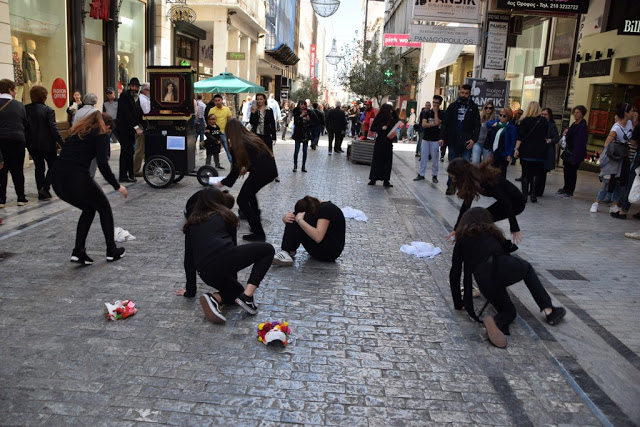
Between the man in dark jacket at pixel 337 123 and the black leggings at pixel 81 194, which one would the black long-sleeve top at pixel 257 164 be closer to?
the black leggings at pixel 81 194

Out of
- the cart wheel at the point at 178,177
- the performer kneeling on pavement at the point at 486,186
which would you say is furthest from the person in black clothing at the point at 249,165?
the cart wheel at the point at 178,177

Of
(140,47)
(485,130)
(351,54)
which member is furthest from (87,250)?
(351,54)

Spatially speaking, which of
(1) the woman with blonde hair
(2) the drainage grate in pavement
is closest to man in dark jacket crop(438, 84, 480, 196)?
(1) the woman with blonde hair

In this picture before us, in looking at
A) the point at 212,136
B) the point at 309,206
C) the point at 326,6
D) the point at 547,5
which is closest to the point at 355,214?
the point at 309,206

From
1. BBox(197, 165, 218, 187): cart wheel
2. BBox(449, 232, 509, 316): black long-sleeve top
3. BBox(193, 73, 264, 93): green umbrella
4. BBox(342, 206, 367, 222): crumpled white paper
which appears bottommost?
BBox(342, 206, 367, 222): crumpled white paper

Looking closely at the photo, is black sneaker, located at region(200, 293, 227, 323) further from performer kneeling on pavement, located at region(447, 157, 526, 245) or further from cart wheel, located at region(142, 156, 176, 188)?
cart wheel, located at region(142, 156, 176, 188)

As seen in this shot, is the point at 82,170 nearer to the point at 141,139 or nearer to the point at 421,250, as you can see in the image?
the point at 421,250

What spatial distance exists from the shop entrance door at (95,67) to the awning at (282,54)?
86.2 feet

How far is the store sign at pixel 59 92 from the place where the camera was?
15492 millimetres

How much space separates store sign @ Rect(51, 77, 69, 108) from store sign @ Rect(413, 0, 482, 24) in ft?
30.4

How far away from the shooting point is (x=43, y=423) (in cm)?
324

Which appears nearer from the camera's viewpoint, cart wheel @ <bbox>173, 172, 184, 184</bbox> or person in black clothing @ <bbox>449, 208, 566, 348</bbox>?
person in black clothing @ <bbox>449, 208, 566, 348</bbox>

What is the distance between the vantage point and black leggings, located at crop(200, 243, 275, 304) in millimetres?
4750

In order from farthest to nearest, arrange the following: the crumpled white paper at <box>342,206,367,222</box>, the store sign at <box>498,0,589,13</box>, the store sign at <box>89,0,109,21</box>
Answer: the store sign at <box>89,0,109,21</box> → the store sign at <box>498,0,589,13</box> → the crumpled white paper at <box>342,206,367,222</box>
